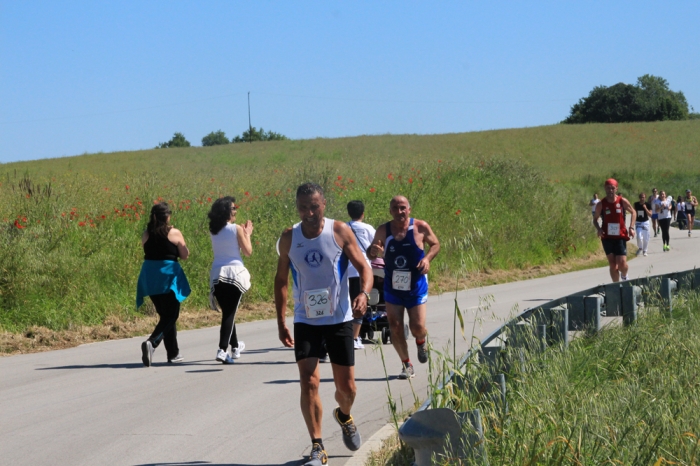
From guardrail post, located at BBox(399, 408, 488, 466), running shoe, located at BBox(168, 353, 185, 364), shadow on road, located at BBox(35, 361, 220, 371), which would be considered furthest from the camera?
running shoe, located at BBox(168, 353, 185, 364)

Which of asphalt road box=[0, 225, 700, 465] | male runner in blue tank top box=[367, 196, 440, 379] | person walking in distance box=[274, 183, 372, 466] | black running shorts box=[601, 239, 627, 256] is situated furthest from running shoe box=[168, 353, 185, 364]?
black running shorts box=[601, 239, 627, 256]

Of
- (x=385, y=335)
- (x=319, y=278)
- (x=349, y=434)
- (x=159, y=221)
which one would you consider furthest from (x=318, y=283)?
(x=385, y=335)

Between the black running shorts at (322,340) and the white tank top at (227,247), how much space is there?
4.43 m

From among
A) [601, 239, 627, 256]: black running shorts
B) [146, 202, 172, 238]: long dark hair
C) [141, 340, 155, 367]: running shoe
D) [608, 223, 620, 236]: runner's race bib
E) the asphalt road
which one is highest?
[146, 202, 172, 238]: long dark hair

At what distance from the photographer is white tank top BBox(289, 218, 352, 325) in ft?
21.4

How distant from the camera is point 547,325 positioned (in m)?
8.41

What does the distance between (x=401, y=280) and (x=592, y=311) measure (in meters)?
2.03

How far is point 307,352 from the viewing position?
6477 mm

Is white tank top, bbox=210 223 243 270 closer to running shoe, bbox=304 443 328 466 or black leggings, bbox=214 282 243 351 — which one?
black leggings, bbox=214 282 243 351

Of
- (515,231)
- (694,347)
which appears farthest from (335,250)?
(515,231)

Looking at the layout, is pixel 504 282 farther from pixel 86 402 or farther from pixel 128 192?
pixel 86 402

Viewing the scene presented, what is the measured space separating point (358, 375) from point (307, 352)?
12.7 ft

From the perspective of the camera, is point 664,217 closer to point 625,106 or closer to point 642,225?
point 642,225

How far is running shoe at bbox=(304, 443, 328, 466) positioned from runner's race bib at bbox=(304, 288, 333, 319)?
926mm
